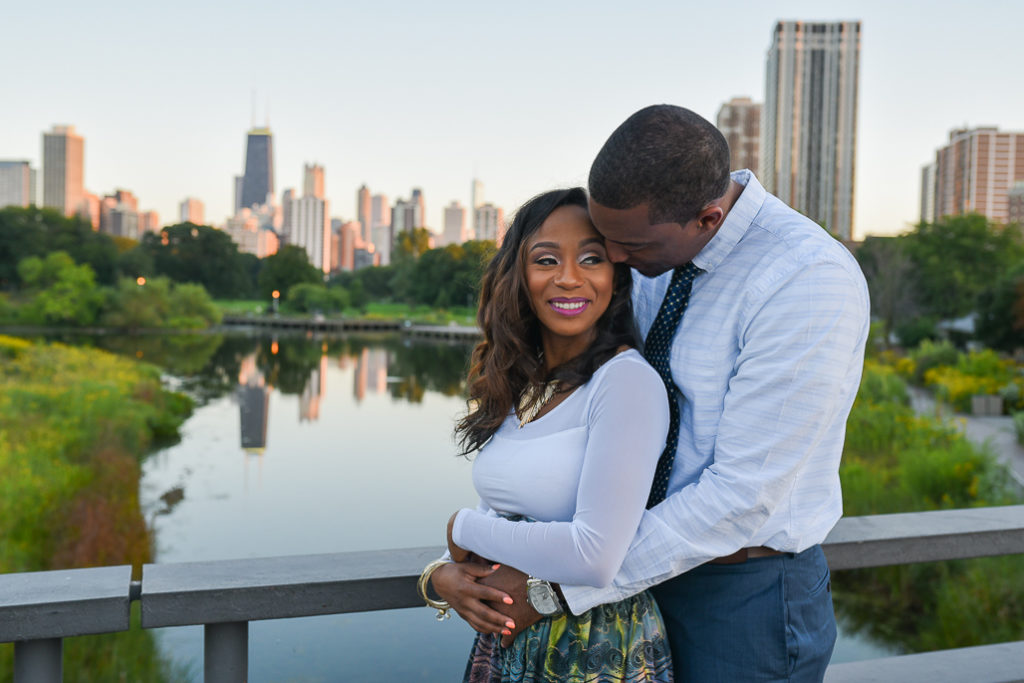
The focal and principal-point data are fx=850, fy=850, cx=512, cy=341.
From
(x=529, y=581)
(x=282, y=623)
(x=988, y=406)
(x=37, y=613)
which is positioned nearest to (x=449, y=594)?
(x=529, y=581)

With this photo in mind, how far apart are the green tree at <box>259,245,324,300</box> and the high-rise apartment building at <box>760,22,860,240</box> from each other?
3582cm

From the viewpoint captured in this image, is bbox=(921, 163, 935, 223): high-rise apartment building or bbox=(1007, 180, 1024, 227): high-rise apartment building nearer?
bbox=(1007, 180, 1024, 227): high-rise apartment building

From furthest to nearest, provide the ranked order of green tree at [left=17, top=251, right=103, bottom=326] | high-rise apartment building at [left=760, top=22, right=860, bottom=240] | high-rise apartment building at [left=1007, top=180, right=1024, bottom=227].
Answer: high-rise apartment building at [left=760, top=22, right=860, bottom=240] < high-rise apartment building at [left=1007, top=180, right=1024, bottom=227] < green tree at [left=17, top=251, right=103, bottom=326]

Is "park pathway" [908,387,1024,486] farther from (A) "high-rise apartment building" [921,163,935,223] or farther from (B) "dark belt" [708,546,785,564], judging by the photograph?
(A) "high-rise apartment building" [921,163,935,223]

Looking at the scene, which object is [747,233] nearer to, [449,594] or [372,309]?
[449,594]

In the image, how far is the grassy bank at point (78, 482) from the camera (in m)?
5.39

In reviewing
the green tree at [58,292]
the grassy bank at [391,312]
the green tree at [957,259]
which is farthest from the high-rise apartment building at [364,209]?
the green tree at [957,259]

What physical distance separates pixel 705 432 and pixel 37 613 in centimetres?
97

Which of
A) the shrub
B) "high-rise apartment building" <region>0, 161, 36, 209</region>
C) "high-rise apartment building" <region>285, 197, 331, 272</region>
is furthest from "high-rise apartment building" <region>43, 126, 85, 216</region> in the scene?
the shrub

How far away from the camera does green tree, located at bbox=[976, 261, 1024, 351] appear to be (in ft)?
63.9

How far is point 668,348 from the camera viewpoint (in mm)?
1291

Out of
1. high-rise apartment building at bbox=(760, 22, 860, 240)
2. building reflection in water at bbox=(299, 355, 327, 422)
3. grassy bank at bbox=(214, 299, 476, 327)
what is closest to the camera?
building reflection in water at bbox=(299, 355, 327, 422)

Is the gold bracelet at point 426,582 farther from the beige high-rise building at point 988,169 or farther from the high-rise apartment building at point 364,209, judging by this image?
the high-rise apartment building at point 364,209

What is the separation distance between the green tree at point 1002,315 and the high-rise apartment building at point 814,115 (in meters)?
44.6
